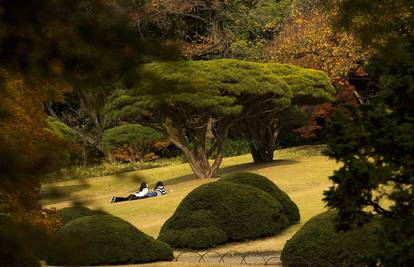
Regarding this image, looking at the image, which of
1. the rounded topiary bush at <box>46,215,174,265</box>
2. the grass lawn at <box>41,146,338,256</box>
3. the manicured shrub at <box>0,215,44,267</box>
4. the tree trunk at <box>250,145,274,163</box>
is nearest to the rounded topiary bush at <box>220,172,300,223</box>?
the grass lawn at <box>41,146,338,256</box>

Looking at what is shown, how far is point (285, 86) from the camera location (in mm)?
26516

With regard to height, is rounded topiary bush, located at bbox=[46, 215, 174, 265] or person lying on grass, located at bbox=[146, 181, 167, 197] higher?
rounded topiary bush, located at bbox=[46, 215, 174, 265]

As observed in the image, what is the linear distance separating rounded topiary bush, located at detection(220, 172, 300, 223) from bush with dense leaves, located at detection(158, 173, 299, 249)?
0.75 m

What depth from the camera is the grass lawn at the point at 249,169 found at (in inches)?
682

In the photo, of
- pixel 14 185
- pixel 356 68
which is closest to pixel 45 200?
pixel 14 185

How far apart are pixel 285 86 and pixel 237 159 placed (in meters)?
8.14

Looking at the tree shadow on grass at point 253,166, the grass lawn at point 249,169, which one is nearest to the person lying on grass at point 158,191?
the grass lawn at point 249,169

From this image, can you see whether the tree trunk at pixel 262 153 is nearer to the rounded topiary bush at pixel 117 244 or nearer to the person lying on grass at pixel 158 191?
the person lying on grass at pixel 158 191

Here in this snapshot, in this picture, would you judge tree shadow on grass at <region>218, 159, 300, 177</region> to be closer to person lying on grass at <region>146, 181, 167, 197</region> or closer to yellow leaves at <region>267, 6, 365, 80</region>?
yellow leaves at <region>267, 6, 365, 80</region>

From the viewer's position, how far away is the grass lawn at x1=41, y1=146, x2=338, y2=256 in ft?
56.9

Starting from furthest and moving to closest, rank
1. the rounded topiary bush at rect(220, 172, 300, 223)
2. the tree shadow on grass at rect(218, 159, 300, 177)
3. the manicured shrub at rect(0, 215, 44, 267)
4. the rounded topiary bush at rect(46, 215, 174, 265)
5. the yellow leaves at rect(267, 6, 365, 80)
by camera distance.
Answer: the yellow leaves at rect(267, 6, 365, 80), the tree shadow on grass at rect(218, 159, 300, 177), the rounded topiary bush at rect(220, 172, 300, 223), the rounded topiary bush at rect(46, 215, 174, 265), the manicured shrub at rect(0, 215, 44, 267)

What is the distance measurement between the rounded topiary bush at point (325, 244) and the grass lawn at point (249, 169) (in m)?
2.72

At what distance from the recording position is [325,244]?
37.9 feet

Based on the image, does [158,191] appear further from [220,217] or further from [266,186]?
[220,217]
